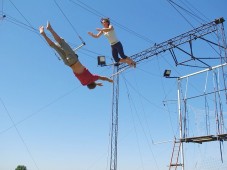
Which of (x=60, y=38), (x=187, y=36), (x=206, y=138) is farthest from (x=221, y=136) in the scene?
(x=60, y=38)

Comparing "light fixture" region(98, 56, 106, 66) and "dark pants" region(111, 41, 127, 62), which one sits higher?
"dark pants" region(111, 41, 127, 62)

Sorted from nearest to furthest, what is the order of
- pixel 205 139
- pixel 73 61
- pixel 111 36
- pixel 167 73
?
pixel 73 61 → pixel 111 36 → pixel 205 139 → pixel 167 73

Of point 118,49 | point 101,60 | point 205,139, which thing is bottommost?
point 205,139

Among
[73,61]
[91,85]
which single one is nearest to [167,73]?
[91,85]

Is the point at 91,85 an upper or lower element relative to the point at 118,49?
lower

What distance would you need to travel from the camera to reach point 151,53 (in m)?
14.8

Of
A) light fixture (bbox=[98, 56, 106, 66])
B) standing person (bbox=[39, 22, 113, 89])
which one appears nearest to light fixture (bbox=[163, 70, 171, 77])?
light fixture (bbox=[98, 56, 106, 66])

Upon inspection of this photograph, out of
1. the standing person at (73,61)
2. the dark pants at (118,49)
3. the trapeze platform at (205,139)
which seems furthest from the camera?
the trapeze platform at (205,139)

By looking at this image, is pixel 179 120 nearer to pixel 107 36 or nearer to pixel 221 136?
pixel 221 136

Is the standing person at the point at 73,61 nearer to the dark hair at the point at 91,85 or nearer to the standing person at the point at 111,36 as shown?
the dark hair at the point at 91,85

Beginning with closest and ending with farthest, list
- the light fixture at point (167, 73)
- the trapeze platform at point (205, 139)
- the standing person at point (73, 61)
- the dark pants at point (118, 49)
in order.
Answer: the standing person at point (73, 61)
the dark pants at point (118, 49)
the trapeze platform at point (205, 139)
the light fixture at point (167, 73)

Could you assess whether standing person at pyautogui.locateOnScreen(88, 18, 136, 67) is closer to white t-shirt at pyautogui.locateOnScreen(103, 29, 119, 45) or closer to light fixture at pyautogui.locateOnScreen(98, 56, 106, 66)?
white t-shirt at pyautogui.locateOnScreen(103, 29, 119, 45)

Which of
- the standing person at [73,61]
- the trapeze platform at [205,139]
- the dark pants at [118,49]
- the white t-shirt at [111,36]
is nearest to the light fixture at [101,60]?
the trapeze platform at [205,139]

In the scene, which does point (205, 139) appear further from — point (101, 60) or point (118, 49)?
point (118, 49)
